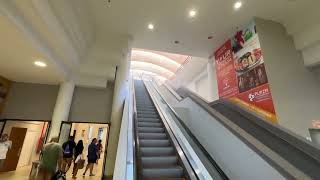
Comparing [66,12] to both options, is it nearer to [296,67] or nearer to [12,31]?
[12,31]

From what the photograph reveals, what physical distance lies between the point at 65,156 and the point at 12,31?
424 cm

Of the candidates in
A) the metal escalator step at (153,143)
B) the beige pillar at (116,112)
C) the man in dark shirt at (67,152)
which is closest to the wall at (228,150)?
the metal escalator step at (153,143)

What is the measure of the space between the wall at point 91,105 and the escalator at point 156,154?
2412mm

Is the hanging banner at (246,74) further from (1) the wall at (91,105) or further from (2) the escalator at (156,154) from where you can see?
(1) the wall at (91,105)

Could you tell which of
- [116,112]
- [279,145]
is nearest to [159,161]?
[279,145]

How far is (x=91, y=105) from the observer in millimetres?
7520

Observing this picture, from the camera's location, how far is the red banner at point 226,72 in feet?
25.1

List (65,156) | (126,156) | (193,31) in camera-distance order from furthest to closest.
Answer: (193,31), (65,156), (126,156)

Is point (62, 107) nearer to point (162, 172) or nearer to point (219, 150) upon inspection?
point (162, 172)

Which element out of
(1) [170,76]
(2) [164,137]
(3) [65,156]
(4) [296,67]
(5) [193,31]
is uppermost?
(1) [170,76]

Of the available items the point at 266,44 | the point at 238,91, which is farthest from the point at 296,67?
the point at 238,91

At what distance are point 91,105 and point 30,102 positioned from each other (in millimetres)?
2283

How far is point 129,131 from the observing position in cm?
399

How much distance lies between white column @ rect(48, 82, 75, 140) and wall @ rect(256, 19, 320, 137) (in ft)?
24.2
